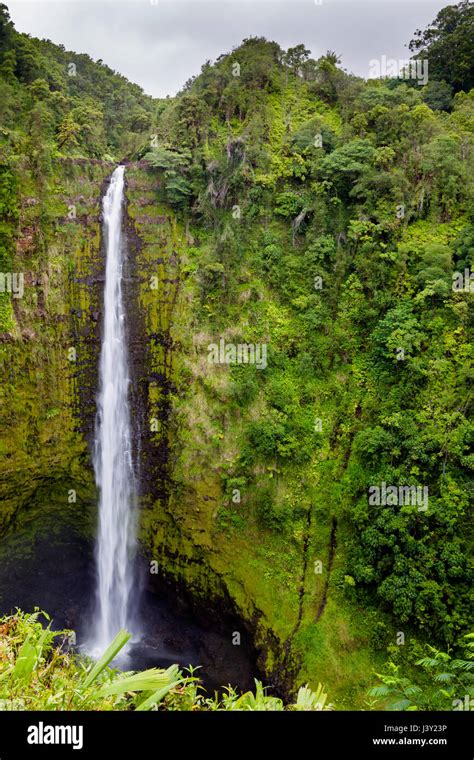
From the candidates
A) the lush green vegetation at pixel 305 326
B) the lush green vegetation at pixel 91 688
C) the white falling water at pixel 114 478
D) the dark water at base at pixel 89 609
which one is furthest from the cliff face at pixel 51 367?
the lush green vegetation at pixel 91 688

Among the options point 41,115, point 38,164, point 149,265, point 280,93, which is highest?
point 280,93

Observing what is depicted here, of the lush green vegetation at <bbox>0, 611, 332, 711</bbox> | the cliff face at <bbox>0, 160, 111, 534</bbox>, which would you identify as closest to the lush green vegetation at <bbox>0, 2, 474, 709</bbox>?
the cliff face at <bbox>0, 160, 111, 534</bbox>

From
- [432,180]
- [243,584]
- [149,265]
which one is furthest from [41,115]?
[243,584]

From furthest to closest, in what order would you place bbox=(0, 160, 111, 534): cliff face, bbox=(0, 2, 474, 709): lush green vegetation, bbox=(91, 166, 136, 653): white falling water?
1. bbox=(91, 166, 136, 653): white falling water
2. bbox=(0, 160, 111, 534): cliff face
3. bbox=(0, 2, 474, 709): lush green vegetation

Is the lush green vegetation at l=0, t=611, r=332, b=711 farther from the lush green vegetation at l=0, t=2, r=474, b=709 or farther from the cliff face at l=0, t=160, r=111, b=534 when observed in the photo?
the cliff face at l=0, t=160, r=111, b=534

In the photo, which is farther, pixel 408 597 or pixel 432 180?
pixel 432 180

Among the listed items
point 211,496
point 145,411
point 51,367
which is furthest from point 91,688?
point 51,367

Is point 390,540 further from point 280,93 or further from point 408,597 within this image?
point 280,93

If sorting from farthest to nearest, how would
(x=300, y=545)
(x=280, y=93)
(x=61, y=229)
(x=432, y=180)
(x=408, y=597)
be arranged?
(x=280, y=93)
(x=61, y=229)
(x=432, y=180)
(x=300, y=545)
(x=408, y=597)

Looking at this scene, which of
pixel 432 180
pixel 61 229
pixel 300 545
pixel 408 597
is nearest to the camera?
pixel 408 597
